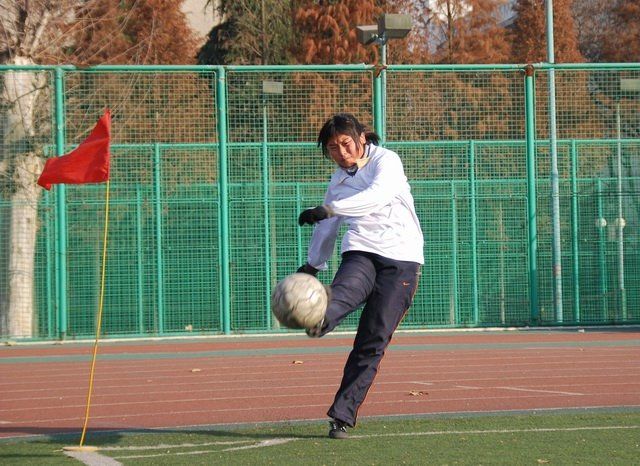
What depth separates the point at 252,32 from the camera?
33094 mm

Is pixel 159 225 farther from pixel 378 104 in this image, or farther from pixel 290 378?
pixel 290 378

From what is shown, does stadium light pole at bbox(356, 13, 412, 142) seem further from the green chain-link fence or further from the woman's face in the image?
the woman's face

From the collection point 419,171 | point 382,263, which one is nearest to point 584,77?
point 419,171

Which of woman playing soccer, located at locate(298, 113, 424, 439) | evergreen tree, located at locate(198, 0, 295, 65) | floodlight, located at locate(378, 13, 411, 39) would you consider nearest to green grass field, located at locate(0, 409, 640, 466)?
woman playing soccer, located at locate(298, 113, 424, 439)

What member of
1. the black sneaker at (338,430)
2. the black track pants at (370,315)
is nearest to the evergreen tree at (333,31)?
the black track pants at (370,315)

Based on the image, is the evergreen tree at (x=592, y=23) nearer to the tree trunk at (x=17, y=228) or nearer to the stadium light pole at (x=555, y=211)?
the stadium light pole at (x=555, y=211)

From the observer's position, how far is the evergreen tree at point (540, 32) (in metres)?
37.2

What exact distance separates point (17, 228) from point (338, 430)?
10248 millimetres

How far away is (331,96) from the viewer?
1711 centimetres

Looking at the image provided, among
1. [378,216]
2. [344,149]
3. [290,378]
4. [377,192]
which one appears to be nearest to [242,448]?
[378,216]

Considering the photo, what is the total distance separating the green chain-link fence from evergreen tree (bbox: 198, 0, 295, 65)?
50.8ft

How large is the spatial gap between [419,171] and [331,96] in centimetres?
169

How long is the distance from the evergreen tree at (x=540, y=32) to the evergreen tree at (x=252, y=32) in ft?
27.3

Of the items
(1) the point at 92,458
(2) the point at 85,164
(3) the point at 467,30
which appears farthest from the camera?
(3) the point at 467,30
